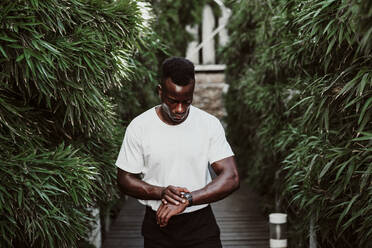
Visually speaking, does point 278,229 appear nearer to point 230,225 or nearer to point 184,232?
point 184,232

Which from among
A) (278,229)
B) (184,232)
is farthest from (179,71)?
(278,229)

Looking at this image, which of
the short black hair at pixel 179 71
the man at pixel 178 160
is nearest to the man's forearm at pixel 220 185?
the man at pixel 178 160

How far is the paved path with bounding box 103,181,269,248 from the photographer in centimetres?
494

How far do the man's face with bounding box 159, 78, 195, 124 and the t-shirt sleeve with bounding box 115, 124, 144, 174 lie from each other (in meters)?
0.18

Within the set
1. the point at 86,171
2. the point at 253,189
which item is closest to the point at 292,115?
the point at 86,171

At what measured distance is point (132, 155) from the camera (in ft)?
6.90

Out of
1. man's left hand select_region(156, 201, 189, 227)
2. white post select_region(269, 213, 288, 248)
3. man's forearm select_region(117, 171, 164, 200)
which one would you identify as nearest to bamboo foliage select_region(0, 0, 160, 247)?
man's forearm select_region(117, 171, 164, 200)

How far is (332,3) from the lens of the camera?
105 inches

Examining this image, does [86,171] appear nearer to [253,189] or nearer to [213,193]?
[213,193]

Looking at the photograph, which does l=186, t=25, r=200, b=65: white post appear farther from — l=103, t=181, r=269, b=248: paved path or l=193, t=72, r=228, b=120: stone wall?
l=103, t=181, r=269, b=248: paved path

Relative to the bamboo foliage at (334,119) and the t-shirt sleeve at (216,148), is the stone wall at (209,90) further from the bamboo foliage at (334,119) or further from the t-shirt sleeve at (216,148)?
the t-shirt sleeve at (216,148)

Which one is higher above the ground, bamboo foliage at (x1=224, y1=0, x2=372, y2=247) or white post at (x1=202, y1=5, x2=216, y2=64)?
white post at (x1=202, y1=5, x2=216, y2=64)

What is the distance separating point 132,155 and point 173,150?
0.18 metres

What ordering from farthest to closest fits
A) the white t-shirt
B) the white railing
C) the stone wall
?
1. the stone wall
2. the white railing
3. the white t-shirt
